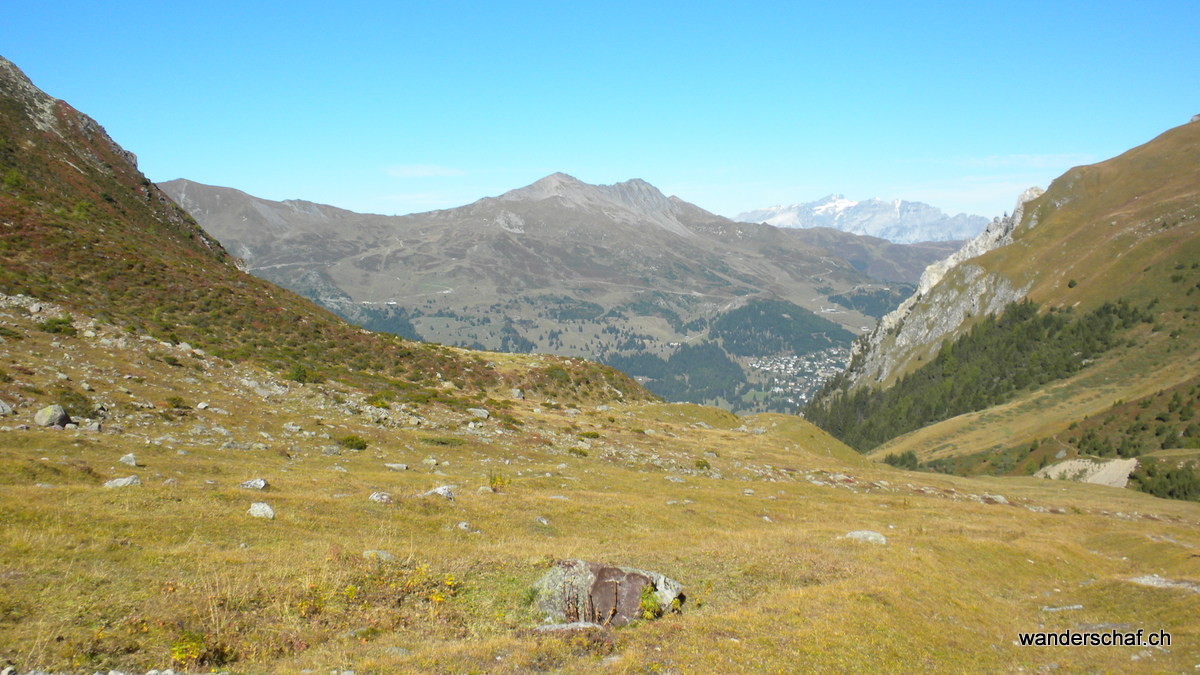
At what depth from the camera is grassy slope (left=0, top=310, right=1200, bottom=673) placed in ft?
43.9

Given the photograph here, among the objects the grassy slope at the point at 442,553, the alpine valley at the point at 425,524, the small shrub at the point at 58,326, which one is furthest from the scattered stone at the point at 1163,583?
the small shrub at the point at 58,326

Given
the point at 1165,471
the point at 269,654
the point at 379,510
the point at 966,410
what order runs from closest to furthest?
the point at 269,654 → the point at 379,510 → the point at 1165,471 → the point at 966,410

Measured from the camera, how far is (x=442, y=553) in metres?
20.6

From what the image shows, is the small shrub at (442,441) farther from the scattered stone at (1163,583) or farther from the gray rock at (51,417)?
the scattered stone at (1163,583)

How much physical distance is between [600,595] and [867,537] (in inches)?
805

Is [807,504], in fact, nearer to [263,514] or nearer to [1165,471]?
[263,514]

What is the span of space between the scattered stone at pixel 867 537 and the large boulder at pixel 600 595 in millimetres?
17185

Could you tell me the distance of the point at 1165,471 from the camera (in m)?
97.9

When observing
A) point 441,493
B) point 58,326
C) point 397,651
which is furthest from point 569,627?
point 58,326

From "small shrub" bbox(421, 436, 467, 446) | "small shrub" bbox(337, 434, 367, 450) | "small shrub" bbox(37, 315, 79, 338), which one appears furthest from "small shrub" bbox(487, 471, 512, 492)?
"small shrub" bbox(37, 315, 79, 338)

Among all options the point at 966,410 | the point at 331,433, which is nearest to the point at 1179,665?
the point at 331,433

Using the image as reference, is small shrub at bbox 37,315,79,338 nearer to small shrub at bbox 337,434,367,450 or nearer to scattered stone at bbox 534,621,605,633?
small shrub at bbox 337,434,367,450

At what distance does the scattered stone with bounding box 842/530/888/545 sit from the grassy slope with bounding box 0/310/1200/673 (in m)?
0.64

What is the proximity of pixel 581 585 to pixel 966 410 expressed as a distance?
217850 mm
